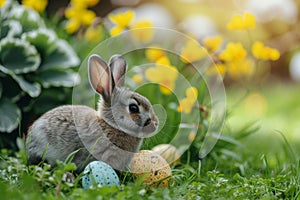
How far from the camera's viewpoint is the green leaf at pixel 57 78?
4.11 m

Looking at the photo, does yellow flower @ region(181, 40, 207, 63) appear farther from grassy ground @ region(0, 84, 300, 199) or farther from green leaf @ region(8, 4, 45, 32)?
green leaf @ region(8, 4, 45, 32)

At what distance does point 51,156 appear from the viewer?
2.89 m

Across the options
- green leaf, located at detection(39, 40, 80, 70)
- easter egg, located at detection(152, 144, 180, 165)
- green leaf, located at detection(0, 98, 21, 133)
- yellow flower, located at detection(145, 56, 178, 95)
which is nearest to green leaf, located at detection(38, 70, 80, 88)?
green leaf, located at detection(39, 40, 80, 70)

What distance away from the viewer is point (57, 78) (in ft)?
13.7

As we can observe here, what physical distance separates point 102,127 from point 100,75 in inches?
11.7

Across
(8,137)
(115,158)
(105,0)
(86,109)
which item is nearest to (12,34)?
(8,137)

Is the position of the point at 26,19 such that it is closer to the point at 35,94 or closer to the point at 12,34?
the point at 12,34

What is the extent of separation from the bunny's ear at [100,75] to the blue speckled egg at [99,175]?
41cm

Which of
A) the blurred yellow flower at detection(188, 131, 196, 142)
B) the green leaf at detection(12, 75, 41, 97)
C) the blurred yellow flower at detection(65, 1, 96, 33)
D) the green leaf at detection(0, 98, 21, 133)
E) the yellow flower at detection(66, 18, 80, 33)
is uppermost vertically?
the blurred yellow flower at detection(65, 1, 96, 33)

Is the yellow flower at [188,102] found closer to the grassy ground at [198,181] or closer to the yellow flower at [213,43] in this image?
the grassy ground at [198,181]

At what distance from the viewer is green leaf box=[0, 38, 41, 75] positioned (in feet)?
13.0

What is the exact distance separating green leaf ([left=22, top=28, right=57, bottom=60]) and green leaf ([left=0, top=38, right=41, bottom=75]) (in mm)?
116

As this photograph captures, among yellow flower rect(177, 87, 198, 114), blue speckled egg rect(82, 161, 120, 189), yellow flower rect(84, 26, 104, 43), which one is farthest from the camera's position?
yellow flower rect(84, 26, 104, 43)

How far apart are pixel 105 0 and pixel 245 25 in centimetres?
492
